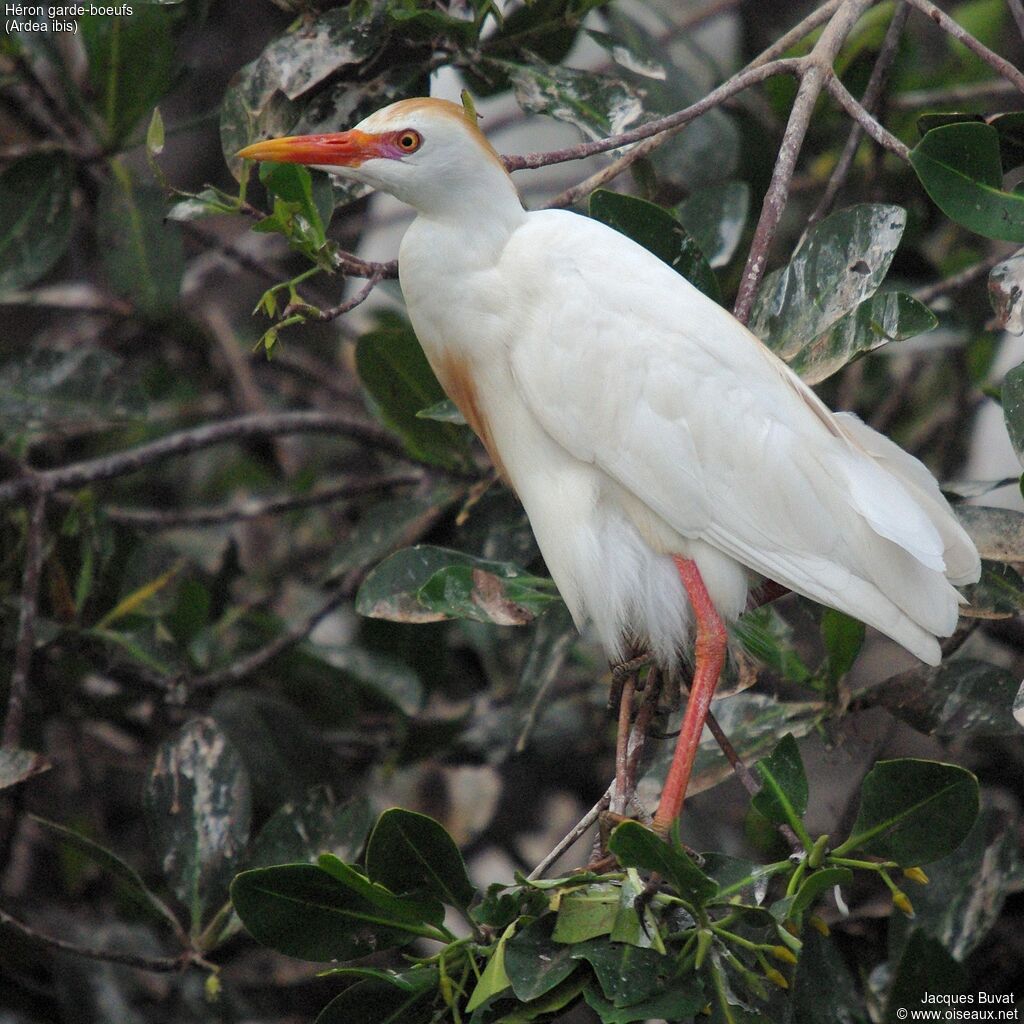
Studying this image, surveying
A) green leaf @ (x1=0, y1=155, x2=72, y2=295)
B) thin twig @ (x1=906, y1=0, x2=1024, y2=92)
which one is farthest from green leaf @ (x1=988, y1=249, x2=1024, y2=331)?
green leaf @ (x1=0, y1=155, x2=72, y2=295)

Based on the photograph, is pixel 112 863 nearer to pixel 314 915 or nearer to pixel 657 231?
pixel 314 915

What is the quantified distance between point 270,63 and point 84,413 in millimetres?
877

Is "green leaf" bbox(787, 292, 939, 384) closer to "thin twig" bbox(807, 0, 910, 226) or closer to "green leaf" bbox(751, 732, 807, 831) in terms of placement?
"thin twig" bbox(807, 0, 910, 226)

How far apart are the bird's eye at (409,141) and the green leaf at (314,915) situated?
92 cm

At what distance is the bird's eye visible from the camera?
5.20 feet

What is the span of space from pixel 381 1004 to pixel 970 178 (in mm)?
1250

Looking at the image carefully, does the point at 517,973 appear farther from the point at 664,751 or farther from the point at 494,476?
the point at 494,476

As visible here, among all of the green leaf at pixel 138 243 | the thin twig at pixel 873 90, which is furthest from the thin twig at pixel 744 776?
the green leaf at pixel 138 243

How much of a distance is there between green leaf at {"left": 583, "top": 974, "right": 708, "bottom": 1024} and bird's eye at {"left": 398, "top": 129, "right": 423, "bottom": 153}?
106 cm

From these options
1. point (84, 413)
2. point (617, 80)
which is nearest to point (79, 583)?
point (84, 413)

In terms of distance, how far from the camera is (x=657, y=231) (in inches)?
71.8

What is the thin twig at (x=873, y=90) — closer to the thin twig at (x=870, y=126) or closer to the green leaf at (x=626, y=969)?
the thin twig at (x=870, y=126)

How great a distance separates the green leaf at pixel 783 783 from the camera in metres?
1.27

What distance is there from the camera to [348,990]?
4.39 feet
